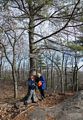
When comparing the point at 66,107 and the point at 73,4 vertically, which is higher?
the point at 73,4

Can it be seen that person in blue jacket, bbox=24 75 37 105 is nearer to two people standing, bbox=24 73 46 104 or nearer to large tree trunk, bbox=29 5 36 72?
two people standing, bbox=24 73 46 104

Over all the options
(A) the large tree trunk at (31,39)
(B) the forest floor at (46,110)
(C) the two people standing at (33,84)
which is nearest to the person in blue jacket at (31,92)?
(C) the two people standing at (33,84)

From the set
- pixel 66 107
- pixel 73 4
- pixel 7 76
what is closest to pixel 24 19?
pixel 73 4

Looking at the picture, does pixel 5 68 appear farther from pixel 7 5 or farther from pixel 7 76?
pixel 7 5

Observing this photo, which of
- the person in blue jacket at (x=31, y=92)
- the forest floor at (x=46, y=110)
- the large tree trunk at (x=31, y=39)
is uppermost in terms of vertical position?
the large tree trunk at (x=31, y=39)

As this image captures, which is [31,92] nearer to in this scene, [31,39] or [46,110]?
[46,110]

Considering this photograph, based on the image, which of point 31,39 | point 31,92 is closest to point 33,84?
point 31,92

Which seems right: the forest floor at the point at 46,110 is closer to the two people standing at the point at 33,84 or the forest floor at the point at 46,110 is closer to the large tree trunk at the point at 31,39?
the two people standing at the point at 33,84

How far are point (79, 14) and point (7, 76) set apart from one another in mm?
35673

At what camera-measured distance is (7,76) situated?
49.8 metres

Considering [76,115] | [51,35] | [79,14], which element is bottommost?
[76,115]

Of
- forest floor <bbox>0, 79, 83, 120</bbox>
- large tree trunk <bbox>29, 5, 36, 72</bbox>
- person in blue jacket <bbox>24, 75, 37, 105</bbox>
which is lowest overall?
forest floor <bbox>0, 79, 83, 120</bbox>

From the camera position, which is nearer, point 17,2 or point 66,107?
point 66,107

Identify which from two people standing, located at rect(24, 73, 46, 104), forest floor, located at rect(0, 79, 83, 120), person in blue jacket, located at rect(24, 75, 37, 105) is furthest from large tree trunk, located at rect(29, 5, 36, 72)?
forest floor, located at rect(0, 79, 83, 120)
